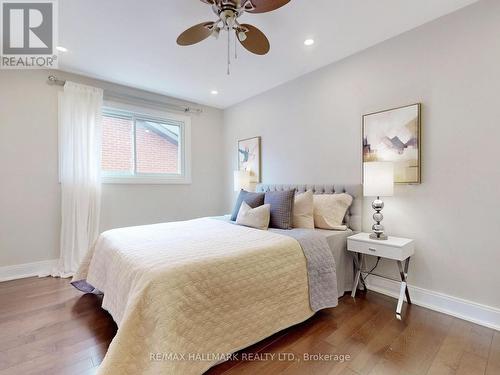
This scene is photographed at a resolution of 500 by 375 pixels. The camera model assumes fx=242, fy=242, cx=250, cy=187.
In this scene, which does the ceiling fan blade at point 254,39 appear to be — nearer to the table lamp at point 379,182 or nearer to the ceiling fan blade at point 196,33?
the ceiling fan blade at point 196,33

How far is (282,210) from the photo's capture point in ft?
8.50

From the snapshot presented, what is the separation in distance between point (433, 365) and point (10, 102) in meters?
4.63

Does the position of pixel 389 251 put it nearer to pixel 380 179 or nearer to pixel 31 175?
pixel 380 179

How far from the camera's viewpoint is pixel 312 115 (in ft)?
10.3

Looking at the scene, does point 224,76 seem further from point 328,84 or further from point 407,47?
point 407,47

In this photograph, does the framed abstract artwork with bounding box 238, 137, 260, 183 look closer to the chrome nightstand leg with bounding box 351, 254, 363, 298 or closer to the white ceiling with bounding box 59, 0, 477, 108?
the white ceiling with bounding box 59, 0, 477, 108

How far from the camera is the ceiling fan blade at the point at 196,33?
1787 mm

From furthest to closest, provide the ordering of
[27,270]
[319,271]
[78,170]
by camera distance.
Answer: [78,170]
[27,270]
[319,271]

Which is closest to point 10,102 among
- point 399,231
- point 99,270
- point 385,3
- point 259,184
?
point 99,270

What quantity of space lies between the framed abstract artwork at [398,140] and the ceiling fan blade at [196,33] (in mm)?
1801

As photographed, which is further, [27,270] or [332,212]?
[27,270]

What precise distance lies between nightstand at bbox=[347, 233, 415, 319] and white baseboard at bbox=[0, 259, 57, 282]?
11.7ft

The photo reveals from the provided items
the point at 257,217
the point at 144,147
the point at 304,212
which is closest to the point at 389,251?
the point at 304,212

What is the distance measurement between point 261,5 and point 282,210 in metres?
1.78
